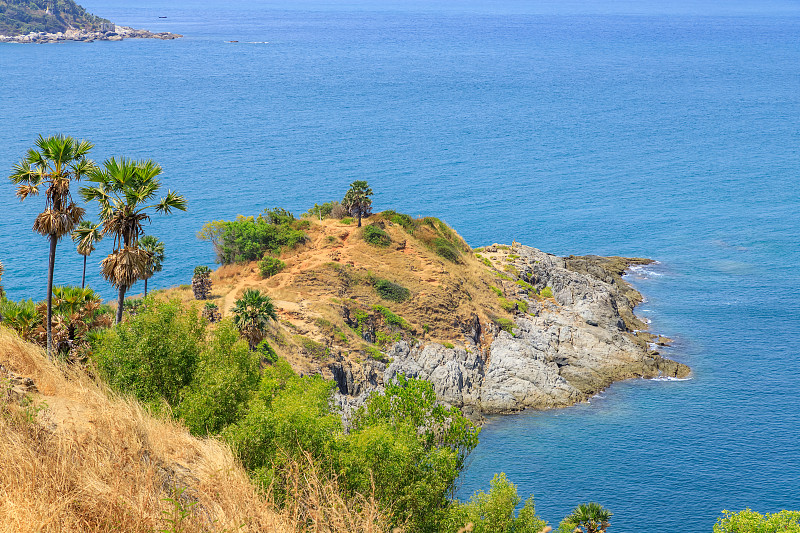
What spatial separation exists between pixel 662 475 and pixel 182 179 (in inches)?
3929

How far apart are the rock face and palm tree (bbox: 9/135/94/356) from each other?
3425 centimetres

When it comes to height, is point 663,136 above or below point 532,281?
above

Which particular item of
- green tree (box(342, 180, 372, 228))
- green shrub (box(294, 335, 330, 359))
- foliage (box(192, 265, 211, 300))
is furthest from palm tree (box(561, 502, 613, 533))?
green tree (box(342, 180, 372, 228))

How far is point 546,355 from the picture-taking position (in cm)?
7600

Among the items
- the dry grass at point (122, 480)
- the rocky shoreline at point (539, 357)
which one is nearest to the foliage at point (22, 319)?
the dry grass at point (122, 480)

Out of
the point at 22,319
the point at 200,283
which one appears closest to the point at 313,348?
the point at 200,283

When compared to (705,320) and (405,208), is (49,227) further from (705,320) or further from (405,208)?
(405,208)

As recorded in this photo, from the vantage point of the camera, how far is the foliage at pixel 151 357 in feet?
98.0

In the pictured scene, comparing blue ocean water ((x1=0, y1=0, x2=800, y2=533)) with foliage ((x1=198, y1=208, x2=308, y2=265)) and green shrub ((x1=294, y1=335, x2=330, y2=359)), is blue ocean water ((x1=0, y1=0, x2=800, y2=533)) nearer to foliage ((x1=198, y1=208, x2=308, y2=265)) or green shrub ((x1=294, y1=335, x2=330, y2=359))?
green shrub ((x1=294, y1=335, x2=330, y2=359))

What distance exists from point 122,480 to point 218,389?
405 inches

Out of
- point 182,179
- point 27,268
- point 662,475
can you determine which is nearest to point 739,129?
point 182,179

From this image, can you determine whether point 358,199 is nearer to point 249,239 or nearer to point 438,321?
point 249,239

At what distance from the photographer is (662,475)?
57.9m

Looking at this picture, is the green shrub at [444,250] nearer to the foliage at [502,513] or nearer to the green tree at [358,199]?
the green tree at [358,199]
